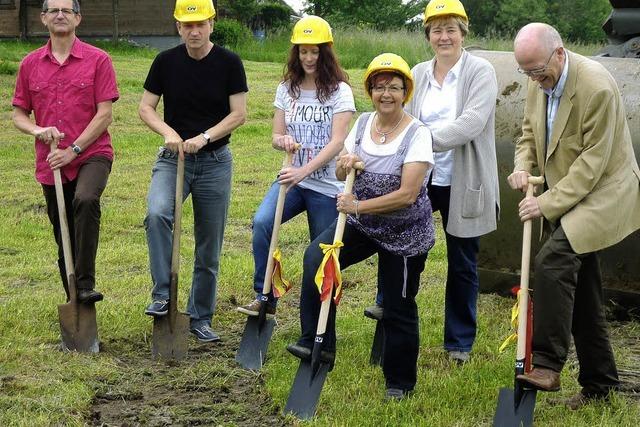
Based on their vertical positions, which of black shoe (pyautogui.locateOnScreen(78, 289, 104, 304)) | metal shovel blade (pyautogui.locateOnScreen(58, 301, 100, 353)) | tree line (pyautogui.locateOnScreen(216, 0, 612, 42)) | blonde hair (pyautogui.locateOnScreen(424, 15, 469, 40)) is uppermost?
blonde hair (pyautogui.locateOnScreen(424, 15, 469, 40))

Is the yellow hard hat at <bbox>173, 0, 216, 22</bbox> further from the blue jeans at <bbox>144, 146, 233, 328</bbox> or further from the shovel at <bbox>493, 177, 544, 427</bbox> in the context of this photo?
the shovel at <bbox>493, 177, 544, 427</bbox>

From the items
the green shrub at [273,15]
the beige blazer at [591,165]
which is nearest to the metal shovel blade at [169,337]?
the beige blazer at [591,165]

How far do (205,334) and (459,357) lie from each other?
5.04 ft

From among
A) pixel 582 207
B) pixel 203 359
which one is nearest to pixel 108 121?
pixel 203 359

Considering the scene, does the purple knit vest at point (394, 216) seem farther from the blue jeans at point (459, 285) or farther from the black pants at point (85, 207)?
the black pants at point (85, 207)

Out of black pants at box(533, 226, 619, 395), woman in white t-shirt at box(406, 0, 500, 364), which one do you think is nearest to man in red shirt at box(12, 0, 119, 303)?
woman in white t-shirt at box(406, 0, 500, 364)

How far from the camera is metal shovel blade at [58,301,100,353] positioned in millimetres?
6859

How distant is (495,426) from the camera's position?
5.49 m

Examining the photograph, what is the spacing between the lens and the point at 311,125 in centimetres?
681

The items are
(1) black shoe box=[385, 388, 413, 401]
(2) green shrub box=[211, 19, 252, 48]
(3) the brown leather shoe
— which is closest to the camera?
(3) the brown leather shoe

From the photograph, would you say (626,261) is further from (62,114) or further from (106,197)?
(106,197)

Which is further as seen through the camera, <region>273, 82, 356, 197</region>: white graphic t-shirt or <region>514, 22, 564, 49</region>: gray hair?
<region>273, 82, 356, 197</region>: white graphic t-shirt

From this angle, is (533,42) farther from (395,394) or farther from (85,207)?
(85,207)

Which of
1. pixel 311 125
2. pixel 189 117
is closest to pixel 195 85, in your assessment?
pixel 189 117
